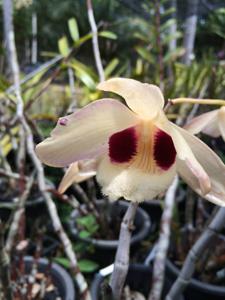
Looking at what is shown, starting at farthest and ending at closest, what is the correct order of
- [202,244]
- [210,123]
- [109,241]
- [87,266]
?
[109,241] < [87,266] < [202,244] < [210,123]

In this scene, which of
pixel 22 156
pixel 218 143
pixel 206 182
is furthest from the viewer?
pixel 218 143

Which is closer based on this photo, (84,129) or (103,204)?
(84,129)

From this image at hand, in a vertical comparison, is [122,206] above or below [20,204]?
below

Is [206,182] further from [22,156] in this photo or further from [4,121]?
[4,121]

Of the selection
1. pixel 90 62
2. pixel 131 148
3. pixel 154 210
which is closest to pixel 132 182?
pixel 131 148

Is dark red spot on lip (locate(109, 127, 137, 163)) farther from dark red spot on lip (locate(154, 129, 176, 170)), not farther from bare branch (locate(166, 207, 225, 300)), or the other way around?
bare branch (locate(166, 207, 225, 300))

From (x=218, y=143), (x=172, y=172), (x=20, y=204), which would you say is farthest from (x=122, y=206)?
(x=172, y=172)

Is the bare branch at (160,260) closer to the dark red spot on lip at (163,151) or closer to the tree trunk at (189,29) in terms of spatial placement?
the dark red spot on lip at (163,151)

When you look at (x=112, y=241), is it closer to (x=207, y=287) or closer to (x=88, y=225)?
(x=88, y=225)
